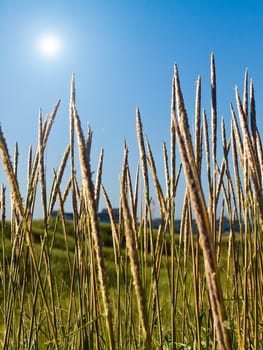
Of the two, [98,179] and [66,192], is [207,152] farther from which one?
[66,192]

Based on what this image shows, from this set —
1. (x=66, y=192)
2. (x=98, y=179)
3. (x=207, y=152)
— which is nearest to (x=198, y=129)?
(x=207, y=152)

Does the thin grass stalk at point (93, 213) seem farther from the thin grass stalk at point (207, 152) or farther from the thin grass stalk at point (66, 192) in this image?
the thin grass stalk at point (66, 192)

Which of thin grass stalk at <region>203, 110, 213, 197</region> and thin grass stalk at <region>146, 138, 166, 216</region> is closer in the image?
thin grass stalk at <region>203, 110, 213, 197</region>

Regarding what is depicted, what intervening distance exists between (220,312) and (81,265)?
0.61 metres

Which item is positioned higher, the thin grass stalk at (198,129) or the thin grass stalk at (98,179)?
the thin grass stalk at (198,129)

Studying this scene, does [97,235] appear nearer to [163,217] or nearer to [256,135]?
[256,135]

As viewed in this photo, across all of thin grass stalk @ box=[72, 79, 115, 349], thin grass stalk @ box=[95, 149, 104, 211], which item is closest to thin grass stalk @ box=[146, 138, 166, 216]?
thin grass stalk @ box=[95, 149, 104, 211]

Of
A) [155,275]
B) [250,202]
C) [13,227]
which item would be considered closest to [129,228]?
[155,275]

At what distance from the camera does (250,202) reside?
0.99m

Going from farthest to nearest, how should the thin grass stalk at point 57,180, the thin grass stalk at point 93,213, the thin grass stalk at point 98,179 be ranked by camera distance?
the thin grass stalk at point 57,180 → the thin grass stalk at point 98,179 → the thin grass stalk at point 93,213

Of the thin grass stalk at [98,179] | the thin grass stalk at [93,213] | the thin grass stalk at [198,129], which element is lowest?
the thin grass stalk at [93,213]

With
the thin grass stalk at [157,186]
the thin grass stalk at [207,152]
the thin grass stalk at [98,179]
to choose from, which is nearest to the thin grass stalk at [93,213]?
the thin grass stalk at [98,179]

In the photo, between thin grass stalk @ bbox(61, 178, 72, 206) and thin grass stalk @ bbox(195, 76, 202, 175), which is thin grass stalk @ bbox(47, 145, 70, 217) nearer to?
thin grass stalk @ bbox(61, 178, 72, 206)

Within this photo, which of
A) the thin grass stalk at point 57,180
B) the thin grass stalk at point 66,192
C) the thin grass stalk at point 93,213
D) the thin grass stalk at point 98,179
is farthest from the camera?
the thin grass stalk at point 66,192
